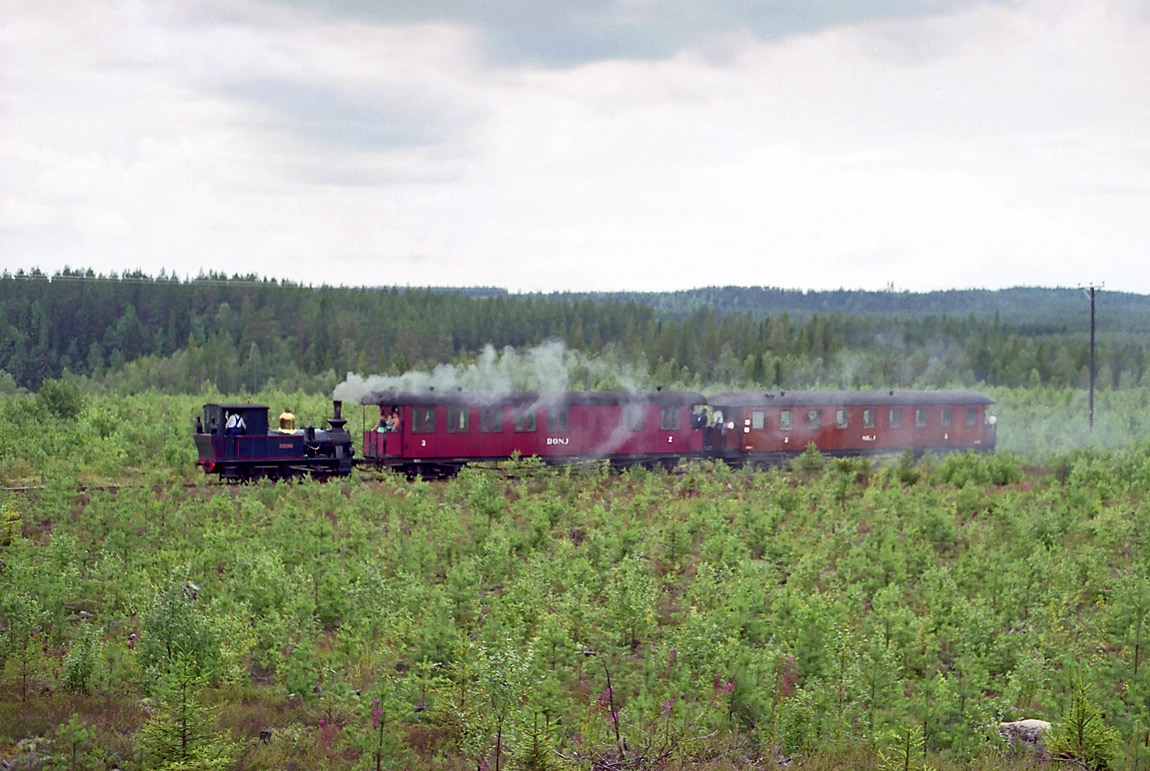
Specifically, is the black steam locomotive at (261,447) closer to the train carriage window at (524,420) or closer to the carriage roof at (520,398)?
the carriage roof at (520,398)

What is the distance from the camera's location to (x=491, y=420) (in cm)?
3453

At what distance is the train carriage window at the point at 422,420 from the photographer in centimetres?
3372

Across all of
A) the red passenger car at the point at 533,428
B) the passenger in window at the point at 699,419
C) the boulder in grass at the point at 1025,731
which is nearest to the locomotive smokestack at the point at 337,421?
the red passenger car at the point at 533,428

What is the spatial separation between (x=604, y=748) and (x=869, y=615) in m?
6.98

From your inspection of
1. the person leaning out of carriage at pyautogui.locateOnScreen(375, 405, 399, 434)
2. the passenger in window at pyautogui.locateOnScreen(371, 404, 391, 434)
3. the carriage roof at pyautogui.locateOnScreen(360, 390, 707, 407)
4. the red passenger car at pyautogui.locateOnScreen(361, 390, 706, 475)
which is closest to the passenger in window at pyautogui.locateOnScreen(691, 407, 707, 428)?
the red passenger car at pyautogui.locateOnScreen(361, 390, 706, 475)

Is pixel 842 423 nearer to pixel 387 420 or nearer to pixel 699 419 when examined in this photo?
pixel 699 419

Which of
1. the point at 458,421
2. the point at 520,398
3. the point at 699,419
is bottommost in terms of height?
the point at 699,419

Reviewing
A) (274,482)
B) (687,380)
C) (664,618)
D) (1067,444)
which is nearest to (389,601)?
(664,618)

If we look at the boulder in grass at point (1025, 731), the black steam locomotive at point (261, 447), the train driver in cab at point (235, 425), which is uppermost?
the train driver in cab at point (235, 425)

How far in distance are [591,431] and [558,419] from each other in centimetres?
127

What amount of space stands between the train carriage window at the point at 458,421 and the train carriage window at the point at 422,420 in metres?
0.63

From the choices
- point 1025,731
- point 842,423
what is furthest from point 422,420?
point 1025,731

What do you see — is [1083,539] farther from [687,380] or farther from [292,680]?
[687,380]

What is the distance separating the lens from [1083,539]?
24.5 meters
